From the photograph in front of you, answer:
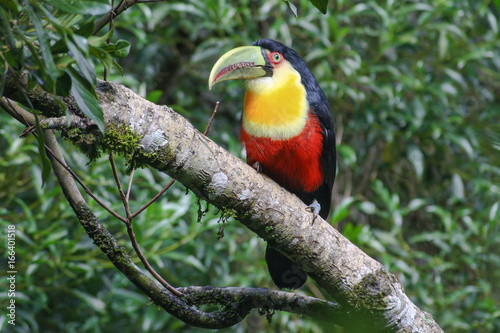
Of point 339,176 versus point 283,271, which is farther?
point 339,176

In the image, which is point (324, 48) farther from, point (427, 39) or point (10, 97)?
point (10, 97)

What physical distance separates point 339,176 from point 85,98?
3591mm

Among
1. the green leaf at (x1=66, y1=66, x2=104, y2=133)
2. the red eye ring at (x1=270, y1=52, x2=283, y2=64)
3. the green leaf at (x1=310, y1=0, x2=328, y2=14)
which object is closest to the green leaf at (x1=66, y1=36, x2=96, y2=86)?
the green leaf at (x1=66, y1=66, x2=104, y2=133)

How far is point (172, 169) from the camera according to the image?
179cm

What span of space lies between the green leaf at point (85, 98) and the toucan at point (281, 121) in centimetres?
117

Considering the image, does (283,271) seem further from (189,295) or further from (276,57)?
(276,57)

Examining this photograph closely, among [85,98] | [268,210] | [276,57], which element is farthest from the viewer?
[276,57]

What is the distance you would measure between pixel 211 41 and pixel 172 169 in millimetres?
2539

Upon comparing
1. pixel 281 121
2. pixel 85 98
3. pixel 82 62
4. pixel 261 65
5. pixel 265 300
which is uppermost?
pixel 82 62

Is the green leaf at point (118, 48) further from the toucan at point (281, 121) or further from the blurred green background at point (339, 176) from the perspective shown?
the blurred green background at point (339, 176)

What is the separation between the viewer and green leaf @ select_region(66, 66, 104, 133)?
1347 millimetres

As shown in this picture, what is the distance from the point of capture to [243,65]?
262 centimetres

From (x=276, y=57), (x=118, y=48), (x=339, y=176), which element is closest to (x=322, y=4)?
(x=118, y=48)

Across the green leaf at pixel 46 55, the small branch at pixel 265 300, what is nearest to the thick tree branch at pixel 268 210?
the small branch at pixel 265 300
